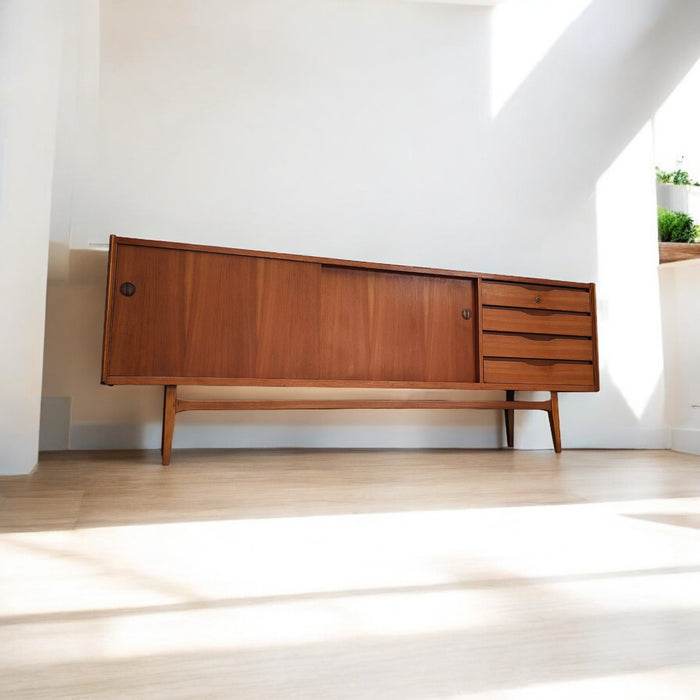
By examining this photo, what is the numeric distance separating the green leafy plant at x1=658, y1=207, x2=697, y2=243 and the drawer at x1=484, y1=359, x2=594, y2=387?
109 centimetres

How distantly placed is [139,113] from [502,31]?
169 cm

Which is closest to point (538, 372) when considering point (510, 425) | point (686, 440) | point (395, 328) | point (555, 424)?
point (555, 424)

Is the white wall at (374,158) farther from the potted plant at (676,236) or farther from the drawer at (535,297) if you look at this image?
the drawer at (535,297)

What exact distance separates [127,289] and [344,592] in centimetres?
130

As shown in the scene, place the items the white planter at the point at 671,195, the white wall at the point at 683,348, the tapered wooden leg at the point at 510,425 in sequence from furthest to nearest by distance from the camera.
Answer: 1. the white planter at the point at 671,195
2. the white wall at the point at 683,348
3. the tapered wooden leg at the point at 510,425

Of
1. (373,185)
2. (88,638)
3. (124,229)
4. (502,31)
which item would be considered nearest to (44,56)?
(124,229)

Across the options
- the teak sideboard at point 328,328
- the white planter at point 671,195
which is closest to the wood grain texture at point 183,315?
the teak sideboard at point 328,328

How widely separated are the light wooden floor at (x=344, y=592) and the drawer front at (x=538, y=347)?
34.3 inches

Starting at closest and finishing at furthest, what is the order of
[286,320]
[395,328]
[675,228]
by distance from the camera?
[286,320], [395,328], [675,228]

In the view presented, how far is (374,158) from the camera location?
8.26 ft

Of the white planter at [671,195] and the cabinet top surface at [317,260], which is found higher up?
the white planter at [671,195]

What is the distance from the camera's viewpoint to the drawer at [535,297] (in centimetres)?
215

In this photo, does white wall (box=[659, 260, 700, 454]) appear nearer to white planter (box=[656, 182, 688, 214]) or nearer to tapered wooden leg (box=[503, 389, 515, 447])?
white planter (box=[656, 182, 688, 214])

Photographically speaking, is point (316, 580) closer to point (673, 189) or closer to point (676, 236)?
point (676, 236)
